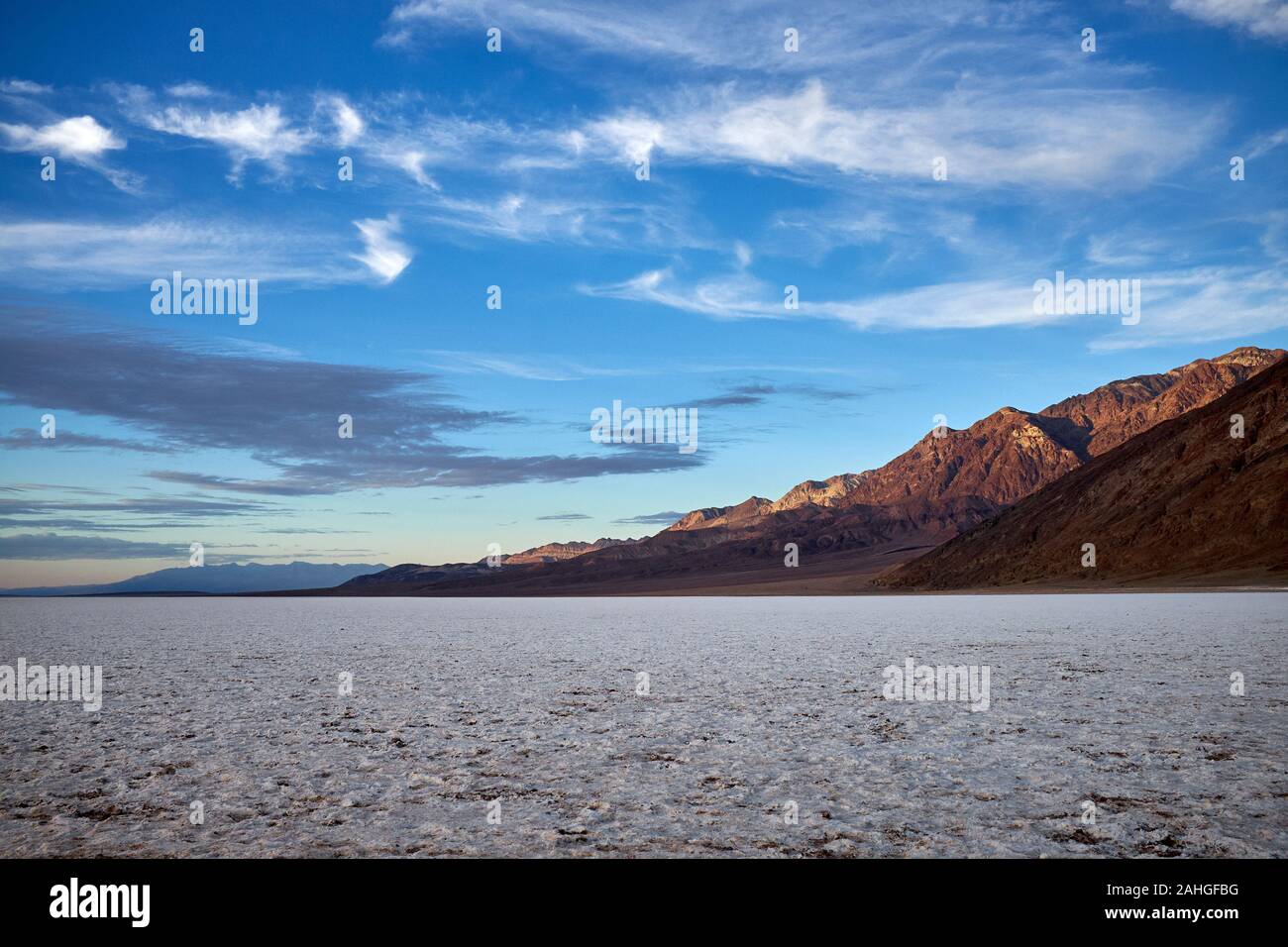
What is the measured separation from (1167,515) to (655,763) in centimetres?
9842

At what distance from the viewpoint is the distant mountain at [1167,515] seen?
3231 inches

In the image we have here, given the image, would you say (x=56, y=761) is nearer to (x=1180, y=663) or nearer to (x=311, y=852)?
(x=311, y=852)

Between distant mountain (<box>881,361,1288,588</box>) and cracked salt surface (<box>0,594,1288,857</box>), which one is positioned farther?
distant mountain (<box>881,361,1288,588</box>)

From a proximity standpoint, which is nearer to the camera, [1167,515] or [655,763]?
[655,763]

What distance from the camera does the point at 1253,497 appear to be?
3310 inches

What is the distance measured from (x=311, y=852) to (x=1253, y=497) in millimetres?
97164

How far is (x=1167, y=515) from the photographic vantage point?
304 feet

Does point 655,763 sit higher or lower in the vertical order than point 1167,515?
lower

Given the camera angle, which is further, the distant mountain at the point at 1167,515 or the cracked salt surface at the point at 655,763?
the distant mountain at the point at 1167,515

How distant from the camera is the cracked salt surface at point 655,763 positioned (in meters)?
A: 7.12

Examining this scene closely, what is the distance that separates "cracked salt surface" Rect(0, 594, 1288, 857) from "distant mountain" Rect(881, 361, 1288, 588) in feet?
236

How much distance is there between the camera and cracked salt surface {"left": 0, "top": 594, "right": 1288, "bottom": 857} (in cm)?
712

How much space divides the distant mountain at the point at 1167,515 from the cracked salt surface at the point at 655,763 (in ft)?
236
